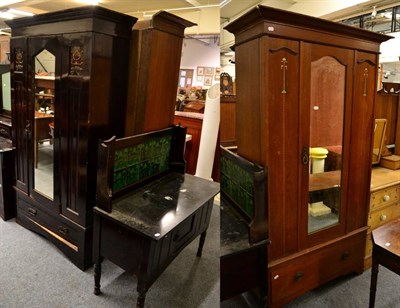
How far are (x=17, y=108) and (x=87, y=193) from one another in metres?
0.82

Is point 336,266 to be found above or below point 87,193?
below

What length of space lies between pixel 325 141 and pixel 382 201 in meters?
0.74

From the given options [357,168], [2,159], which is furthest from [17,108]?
[357,168]

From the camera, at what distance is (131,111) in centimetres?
146

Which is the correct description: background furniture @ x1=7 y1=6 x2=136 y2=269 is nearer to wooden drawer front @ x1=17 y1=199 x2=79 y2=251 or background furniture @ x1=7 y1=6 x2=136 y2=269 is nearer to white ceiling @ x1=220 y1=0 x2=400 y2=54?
wooden drawer front @ x1=17 y1=199 x2=79 y2=251

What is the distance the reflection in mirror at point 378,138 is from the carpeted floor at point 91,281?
1.22 metres

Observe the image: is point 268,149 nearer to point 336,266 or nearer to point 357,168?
point 357,168

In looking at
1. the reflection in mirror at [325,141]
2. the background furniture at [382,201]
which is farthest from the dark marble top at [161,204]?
the background furniture at [382,201]

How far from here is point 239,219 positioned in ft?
2.82

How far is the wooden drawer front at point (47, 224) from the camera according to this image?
1.60m

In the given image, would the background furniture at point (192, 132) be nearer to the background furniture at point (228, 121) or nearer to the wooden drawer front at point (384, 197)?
the background furniture at point (228, 121)

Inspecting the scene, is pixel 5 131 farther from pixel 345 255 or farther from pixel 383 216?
pixel 383 216

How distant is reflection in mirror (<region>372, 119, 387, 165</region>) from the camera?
174 centimetres

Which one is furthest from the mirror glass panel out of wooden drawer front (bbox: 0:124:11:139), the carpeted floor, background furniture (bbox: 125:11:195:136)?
background furniture (bbox: 125:11:195:136)
